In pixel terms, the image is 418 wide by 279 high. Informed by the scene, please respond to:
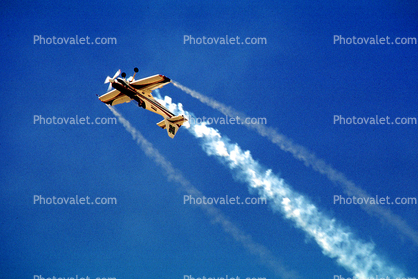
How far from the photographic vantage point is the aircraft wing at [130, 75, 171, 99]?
169ft

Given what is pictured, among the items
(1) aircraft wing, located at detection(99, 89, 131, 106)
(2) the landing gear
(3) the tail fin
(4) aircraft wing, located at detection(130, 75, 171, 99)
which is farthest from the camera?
(3) the tail fin

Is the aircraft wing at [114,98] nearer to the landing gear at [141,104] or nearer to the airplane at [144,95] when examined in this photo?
the airplane at [144,95]

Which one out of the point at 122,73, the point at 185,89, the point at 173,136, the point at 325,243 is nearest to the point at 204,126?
the point at 173,136

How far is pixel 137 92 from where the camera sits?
54062mm

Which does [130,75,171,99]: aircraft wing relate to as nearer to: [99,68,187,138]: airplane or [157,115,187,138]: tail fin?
[99,68,187,138]: airplane

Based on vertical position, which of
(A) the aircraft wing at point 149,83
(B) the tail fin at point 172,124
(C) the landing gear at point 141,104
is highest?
(A) the aircraft wing at point 149,83

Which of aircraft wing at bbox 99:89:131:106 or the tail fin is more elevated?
aircraft wing at bbox 99:89:131:106

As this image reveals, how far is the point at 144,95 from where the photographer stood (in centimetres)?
5459

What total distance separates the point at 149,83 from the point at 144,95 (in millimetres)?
2662

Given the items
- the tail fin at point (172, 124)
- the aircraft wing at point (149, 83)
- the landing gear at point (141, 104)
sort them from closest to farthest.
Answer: the aircraft wing at point (149, 83), the landing gear at point (141, 104), the tail fin at point (172, 124)

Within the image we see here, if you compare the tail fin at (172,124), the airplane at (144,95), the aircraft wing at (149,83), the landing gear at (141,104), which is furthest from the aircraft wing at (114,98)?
the tail fin at (172,124)

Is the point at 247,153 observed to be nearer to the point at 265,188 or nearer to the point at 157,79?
the point at 265,188

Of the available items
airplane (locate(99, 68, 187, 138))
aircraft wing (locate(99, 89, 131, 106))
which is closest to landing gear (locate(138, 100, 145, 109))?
airplane (locate(99, 68, 187, 138))

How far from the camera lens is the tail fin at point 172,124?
5706cm
